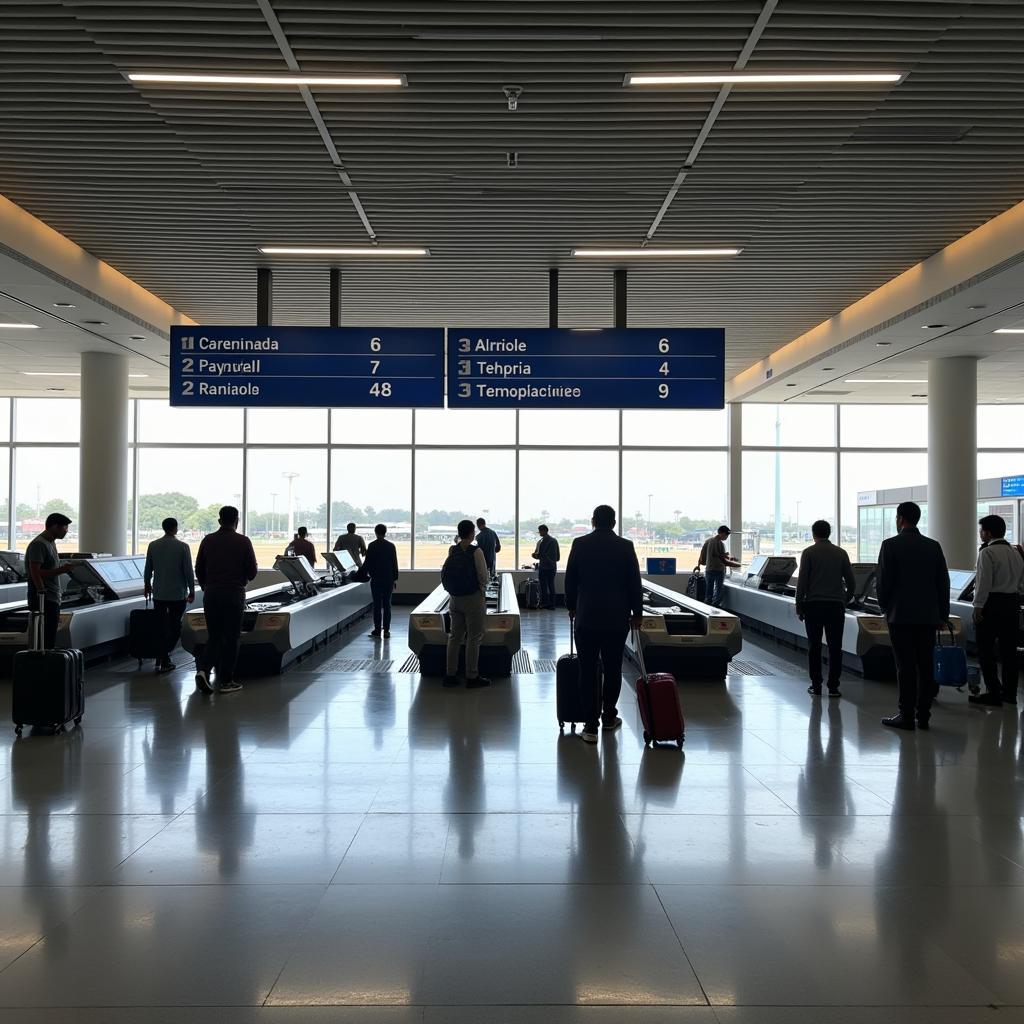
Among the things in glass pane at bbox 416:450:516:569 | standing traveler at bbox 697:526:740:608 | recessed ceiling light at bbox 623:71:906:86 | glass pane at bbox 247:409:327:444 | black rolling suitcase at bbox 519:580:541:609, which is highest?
recessed ceiling light at bbox 623:71:906:86

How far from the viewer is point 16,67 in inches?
242

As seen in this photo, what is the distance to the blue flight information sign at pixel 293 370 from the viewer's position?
9938mm

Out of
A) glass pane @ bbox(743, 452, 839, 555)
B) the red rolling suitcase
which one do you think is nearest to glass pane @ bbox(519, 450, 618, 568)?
glass pane @ bbox(743, 452, 839, 555)

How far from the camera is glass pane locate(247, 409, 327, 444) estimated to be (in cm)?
2105

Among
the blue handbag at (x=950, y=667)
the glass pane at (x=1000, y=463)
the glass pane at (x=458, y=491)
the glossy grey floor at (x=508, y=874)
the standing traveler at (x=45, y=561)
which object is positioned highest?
the glass pane at (x=1000, y=463)

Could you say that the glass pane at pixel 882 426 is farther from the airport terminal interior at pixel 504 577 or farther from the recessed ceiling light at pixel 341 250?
the recessed ceiling light at pixel 341 250

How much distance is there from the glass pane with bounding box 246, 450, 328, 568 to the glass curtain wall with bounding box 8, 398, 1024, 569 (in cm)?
3

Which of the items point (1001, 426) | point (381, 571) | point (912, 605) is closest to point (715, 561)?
point (381, 571)

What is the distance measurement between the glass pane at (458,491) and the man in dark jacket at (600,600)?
46.8 ft

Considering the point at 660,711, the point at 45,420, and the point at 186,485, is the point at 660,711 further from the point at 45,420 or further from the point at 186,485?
the point at 45,420

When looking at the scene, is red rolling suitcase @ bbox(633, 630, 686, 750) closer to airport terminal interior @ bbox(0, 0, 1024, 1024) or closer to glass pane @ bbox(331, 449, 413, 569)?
airport terminal interior @ bbox(0, 0, 1024, 1024)

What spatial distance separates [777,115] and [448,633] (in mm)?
6041

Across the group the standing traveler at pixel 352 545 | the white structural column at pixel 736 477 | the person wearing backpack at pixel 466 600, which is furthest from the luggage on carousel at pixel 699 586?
the person wearing backpack at pixel 466 600

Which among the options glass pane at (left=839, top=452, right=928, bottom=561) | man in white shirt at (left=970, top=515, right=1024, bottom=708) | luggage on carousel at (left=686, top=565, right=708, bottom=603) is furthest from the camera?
glass pane at (left=839, top=452, right=928, bottom=561)
